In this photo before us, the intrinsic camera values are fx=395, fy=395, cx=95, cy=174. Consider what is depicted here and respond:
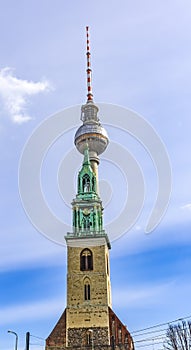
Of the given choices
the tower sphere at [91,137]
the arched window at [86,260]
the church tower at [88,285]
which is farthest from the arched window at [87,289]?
the tower sphere at [91,137]

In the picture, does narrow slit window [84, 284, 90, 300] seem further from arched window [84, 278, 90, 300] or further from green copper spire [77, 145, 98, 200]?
green copper spire [77, 145, 98, 200]

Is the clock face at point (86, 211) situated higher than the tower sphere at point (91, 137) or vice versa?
the tower sphere at point (91, 137)

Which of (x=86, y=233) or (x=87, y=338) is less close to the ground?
(x=86, y=233)

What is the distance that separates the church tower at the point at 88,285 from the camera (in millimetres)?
49938

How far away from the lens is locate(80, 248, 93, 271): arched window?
54.3 m

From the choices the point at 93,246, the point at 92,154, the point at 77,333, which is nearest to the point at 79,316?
the point at 77,333

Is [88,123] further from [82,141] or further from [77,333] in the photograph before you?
[77,333]

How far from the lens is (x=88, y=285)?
5303 centimetres

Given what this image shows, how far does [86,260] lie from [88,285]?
3523mm

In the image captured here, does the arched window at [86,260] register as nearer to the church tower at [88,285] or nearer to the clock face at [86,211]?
the church tower at [88,285]

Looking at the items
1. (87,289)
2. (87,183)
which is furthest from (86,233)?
(87,183)

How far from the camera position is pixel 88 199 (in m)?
61.2

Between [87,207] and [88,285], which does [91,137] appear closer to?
[87,207]

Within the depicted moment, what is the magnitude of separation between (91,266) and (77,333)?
29.1 ft
